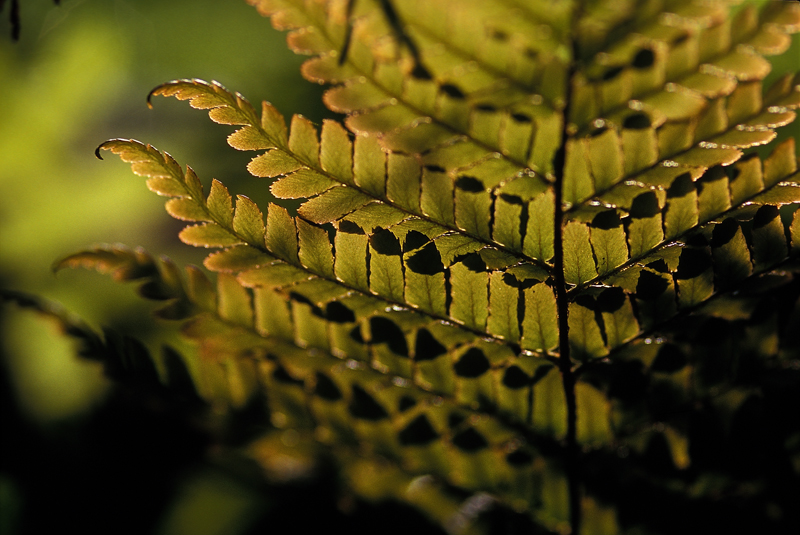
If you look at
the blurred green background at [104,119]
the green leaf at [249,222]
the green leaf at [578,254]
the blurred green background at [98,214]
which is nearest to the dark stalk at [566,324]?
the green leaf at [578,254]

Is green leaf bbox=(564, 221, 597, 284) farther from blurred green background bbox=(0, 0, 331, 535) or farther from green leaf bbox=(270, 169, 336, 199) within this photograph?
blurred green background bbox=(0, 0, 331, 535)

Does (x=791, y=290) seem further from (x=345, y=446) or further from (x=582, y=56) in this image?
(x=345, y=446)

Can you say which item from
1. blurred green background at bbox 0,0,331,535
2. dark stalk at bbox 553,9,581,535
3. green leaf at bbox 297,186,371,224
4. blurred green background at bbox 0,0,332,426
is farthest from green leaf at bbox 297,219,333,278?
blurred green background at bbox 0,0,332,426

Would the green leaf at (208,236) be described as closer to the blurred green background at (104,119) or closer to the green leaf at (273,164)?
the green leaf at (273,164)

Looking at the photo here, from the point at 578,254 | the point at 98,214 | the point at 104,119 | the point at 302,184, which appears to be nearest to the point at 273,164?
the point at 302,184

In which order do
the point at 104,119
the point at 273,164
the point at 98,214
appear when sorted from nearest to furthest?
the point at 273,164, the point at 98,214, the point at 104,119

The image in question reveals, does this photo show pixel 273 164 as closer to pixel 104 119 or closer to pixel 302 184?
pixel 302 184

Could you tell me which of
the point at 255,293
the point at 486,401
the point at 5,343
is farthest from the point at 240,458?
the point at 5,343

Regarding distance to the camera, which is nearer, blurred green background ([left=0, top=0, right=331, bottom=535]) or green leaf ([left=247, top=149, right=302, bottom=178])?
green leaf ([left=247, top=149, right=302, bottom=178])

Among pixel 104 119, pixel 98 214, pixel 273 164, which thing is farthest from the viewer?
pixel 104 119
